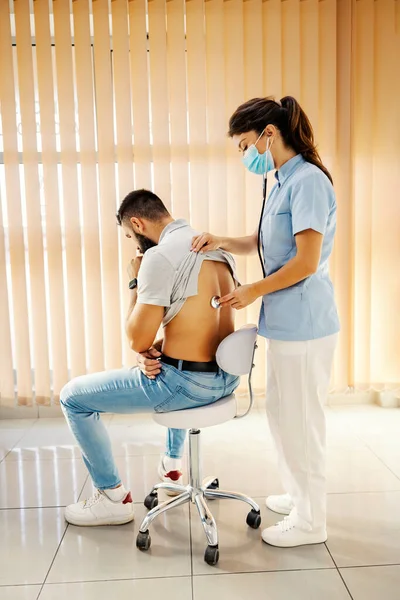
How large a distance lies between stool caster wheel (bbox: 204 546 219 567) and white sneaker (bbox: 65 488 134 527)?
415 mm

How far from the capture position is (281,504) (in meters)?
2.22

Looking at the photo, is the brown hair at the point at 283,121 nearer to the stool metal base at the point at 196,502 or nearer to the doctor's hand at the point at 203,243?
the doctor's hand at the point at 203,243

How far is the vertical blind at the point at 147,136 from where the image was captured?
3.15 metres

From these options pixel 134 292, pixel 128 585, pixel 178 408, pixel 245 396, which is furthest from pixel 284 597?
pixel 245 396

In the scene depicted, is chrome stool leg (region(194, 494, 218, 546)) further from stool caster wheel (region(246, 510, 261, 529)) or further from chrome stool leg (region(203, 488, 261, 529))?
stool caster wheel (region(246, 510, 261, 529))

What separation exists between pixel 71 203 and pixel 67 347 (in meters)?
0.88

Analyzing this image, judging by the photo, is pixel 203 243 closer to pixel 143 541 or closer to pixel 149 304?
pixel 149 304

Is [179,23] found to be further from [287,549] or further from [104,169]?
[287,549]

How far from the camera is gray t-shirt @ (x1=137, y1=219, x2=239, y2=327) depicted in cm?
184

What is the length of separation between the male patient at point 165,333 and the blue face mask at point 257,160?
1.05 feet

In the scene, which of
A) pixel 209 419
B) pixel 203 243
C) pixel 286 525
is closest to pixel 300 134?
pixel 203 243

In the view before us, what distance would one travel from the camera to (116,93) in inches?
125

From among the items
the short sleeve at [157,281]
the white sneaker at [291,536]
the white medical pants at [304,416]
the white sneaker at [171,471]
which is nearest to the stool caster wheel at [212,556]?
the white sneaker at [291,536]

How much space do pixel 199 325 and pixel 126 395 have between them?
0.35 m
